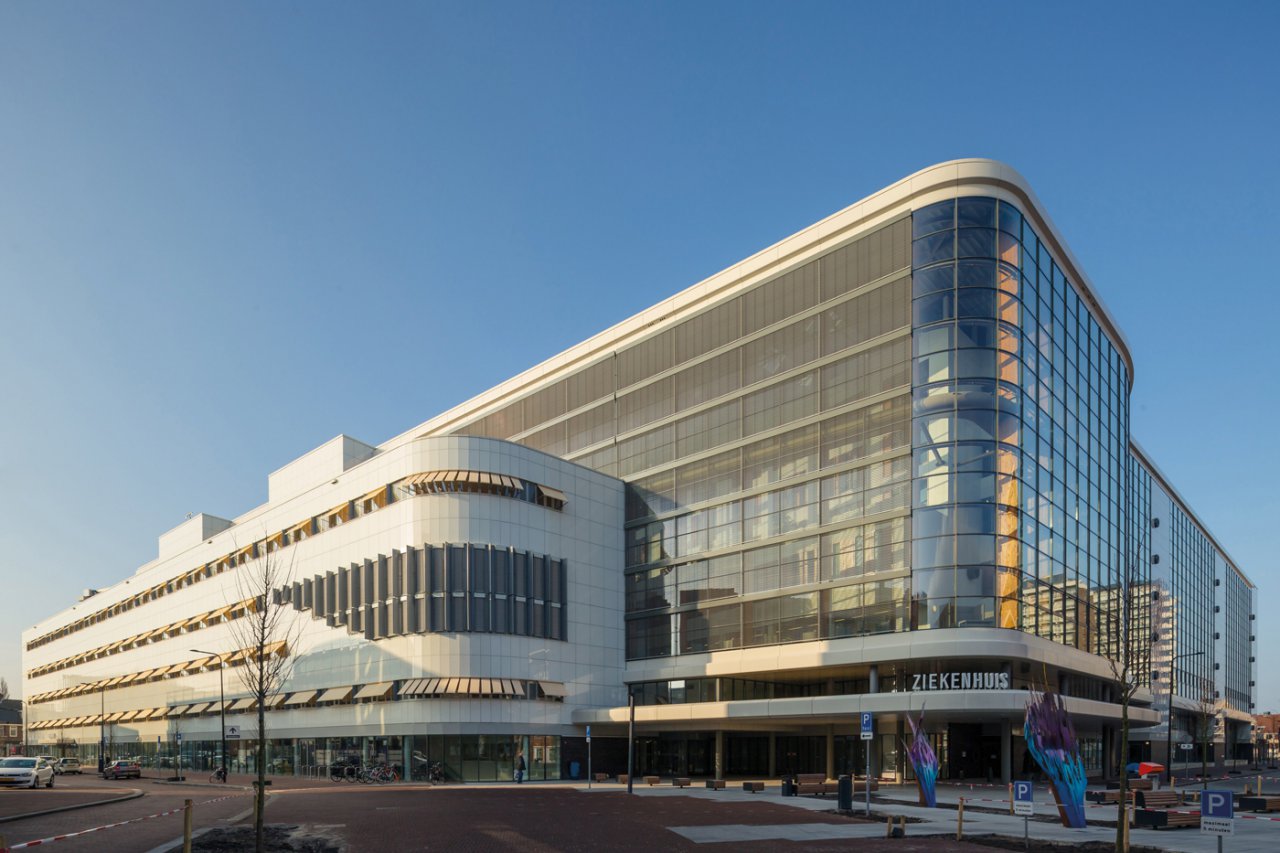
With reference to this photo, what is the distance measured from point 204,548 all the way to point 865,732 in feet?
252

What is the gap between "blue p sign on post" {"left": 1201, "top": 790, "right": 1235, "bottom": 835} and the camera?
16.6m

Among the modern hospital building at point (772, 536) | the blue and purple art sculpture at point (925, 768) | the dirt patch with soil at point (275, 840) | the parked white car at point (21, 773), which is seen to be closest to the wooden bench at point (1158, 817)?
the blue and purple art sculpture at point (925, 768)

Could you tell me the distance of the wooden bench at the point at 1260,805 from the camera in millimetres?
36281

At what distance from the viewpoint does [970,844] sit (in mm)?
24875

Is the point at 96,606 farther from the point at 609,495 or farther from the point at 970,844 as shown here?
the point at 970,844

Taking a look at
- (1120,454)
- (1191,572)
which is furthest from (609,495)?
(1191,572)

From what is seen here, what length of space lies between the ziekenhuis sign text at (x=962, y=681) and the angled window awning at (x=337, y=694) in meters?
36.0

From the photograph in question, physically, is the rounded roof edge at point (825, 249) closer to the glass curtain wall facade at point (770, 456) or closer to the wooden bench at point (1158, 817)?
the glass curtain wall facade at point (770, 456)

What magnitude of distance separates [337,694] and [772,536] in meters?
30.5

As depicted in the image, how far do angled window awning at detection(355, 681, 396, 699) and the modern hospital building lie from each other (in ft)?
1.86

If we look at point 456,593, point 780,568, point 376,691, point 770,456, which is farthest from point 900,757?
point 376,691

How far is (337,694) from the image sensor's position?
69.1 metres

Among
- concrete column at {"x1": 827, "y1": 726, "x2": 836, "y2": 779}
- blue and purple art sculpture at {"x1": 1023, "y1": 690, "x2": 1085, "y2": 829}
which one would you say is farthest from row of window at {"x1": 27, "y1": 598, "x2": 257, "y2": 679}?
blue and purple art sculpture at {"x1": 1023, "y1": 690, "x2": 1085, "y2": 829}

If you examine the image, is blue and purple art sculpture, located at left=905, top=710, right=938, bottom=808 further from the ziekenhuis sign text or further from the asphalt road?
the ziekenhuis sign text
